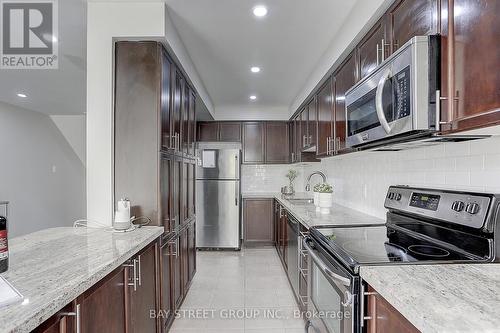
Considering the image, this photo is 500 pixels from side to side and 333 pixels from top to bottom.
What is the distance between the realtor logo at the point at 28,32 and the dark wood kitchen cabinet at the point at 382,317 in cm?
264

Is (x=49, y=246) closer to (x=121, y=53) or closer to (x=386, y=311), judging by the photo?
(x=121, y=53)

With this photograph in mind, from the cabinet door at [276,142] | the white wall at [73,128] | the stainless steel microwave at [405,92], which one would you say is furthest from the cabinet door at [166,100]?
the white wall at [73,128]

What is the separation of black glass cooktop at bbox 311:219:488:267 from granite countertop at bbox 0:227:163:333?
3.45 ft

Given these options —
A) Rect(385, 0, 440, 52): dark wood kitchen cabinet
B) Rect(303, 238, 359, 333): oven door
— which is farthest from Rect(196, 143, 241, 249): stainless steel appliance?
Rect(385, 0, 440, 52): dark wood kitchen cabinet

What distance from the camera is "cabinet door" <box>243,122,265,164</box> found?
17.4ft

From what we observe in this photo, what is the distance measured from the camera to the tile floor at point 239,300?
2477mm

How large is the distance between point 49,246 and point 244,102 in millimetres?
3900

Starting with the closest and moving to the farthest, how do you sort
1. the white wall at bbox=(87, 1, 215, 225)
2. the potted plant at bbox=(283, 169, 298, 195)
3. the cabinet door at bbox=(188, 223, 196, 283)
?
the white wall at bbox=(87, 1, 215, 225), the cabinet door at bbox=(188, 223, 196, 283), the potted plant at bbox=(283, 169, 298, 195)

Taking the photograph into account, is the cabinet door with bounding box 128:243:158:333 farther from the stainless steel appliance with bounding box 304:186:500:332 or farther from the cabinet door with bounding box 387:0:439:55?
the cabinet door with bounding box 387:0:439:55

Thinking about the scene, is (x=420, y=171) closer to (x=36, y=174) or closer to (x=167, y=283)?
(x=167, y=283)

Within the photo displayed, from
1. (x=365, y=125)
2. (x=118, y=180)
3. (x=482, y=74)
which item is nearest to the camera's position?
(x=482, y=74)

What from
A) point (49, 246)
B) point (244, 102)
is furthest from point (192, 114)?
point (49, 246)

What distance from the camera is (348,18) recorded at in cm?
218

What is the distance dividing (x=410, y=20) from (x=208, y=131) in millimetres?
4218
